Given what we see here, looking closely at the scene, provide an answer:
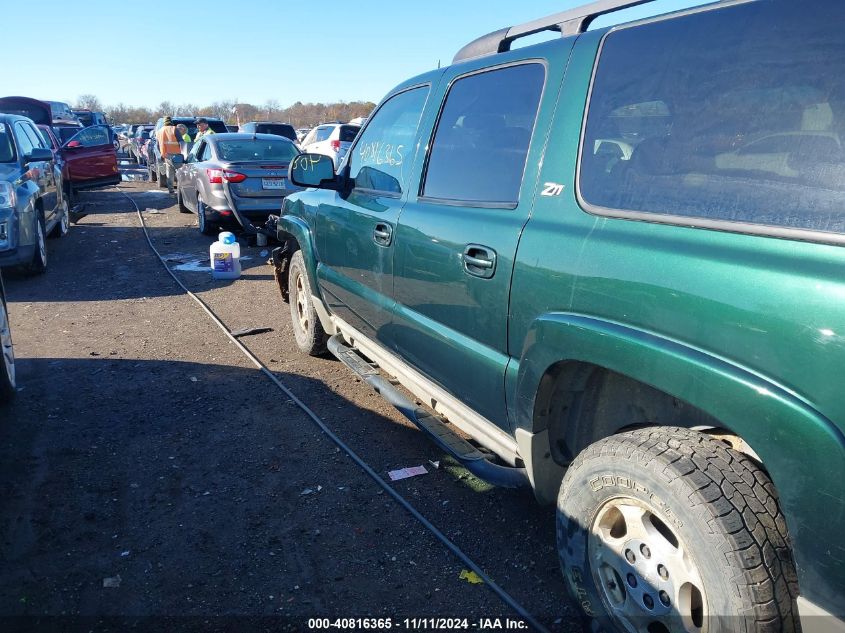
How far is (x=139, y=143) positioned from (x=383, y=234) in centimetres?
2943

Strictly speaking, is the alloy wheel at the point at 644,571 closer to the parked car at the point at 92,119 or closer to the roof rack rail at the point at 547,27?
the roof rack rail at the point at 547,27

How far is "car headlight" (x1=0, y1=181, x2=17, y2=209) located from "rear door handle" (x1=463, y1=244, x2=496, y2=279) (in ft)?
22.3

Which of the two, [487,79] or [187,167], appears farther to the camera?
[187,167]

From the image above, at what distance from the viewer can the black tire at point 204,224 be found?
35.9 ft

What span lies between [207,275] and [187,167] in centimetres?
406

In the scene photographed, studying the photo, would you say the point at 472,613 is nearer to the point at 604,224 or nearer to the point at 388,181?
the point at 604,224

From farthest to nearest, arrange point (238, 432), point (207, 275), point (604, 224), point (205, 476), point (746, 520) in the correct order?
point (207, 275) → point (238, 432) → point (205, 476) → point (604, 224) → point (746, 520)

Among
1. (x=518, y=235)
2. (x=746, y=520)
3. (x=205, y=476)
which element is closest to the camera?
(x=746, y=520)

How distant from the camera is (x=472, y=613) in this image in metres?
2.62

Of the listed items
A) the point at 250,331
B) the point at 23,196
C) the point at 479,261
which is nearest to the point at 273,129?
the point at 23,196

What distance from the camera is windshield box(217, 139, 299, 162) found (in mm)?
10234

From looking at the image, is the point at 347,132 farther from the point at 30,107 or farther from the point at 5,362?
the point at 5,362

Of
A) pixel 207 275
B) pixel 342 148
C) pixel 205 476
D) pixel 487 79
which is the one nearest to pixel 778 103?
pixel 487 79

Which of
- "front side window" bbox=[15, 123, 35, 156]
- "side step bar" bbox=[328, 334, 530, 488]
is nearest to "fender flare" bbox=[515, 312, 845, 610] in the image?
"side step bar" bbox=[328, 334, 530, 488]
